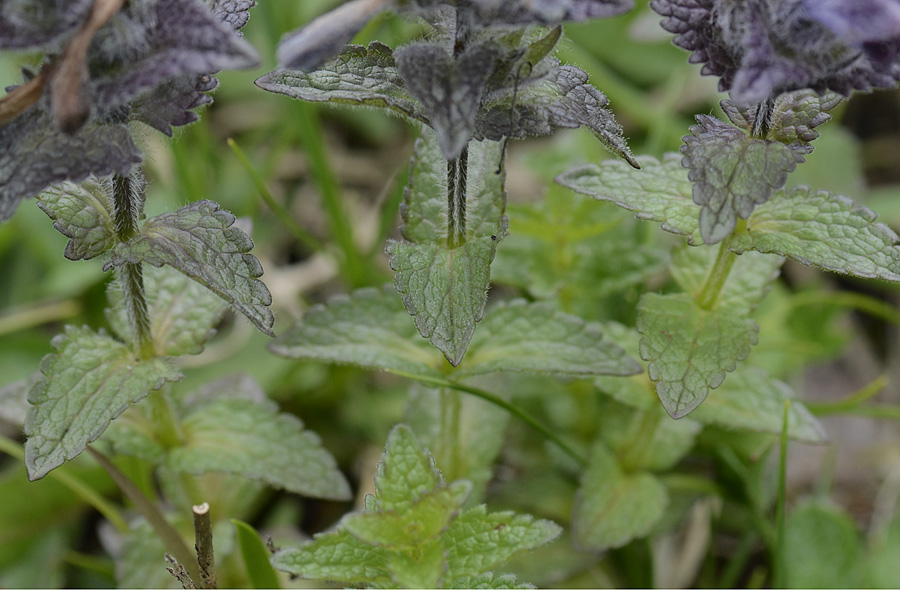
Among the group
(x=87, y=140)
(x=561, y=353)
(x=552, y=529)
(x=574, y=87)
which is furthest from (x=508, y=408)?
(x=87, y=140)

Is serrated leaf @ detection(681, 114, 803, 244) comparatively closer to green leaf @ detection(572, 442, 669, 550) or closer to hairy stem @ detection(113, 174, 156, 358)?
green leaf @ detection(572, 442, 669, 550)

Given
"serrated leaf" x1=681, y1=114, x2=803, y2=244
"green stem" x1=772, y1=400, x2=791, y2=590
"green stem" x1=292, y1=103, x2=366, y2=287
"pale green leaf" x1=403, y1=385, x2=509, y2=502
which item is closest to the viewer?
"serrated leaf" x1=681, y1=114, x2=803, y2=244

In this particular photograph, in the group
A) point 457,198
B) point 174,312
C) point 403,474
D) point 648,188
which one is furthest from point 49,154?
point 648,188

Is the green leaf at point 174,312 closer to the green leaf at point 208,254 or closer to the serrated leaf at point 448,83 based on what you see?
the green leaf at point 208,254

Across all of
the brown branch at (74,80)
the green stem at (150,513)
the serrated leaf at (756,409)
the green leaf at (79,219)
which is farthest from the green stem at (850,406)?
the brown branch at (74,80)

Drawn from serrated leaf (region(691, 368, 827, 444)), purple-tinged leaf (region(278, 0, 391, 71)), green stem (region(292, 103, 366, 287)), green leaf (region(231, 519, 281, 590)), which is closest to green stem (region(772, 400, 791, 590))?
serrated leaf (region(691, 368, 827, 444))

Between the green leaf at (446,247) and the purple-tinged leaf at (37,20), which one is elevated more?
the purple-tinged leaf at (37,20)

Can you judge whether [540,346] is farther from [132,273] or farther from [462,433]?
[132,273]
